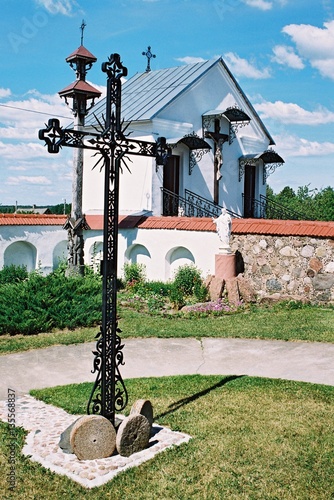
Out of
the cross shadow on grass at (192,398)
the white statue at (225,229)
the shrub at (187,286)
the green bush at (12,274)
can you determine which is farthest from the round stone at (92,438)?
the green bush at (12,274)

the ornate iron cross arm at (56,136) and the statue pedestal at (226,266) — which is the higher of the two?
the ornate iron cross arm at (56,136)

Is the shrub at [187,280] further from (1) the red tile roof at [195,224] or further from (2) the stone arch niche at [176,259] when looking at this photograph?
(1) the red tile roof at [195,224]

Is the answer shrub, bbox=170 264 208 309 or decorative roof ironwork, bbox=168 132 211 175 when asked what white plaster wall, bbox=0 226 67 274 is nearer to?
shrub, bbox=170 264 208 309

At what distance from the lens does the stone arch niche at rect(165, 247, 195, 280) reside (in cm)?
1507

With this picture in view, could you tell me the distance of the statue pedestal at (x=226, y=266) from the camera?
13.1m

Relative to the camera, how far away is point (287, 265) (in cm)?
1274

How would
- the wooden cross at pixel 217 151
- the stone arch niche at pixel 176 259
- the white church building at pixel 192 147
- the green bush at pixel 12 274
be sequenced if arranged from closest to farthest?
the green bush at pixel 12 274
the stone arch niche at pixel 176 259
the white church building at pixel 192 147
the wooden cross at pixel 217 151

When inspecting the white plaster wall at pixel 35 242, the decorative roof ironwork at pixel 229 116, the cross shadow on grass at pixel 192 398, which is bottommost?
the cross shadow on grass at pixel 192 398

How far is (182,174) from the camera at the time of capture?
18547 millimetres

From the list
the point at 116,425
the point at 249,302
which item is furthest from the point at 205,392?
the point at 249,302

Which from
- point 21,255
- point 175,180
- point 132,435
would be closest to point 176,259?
point 175,180

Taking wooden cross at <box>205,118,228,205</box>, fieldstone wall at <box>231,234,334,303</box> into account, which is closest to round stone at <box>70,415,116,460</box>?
fieldstone wall at <box>231,234,334,303</box>

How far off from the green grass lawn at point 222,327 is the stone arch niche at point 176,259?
11.4 feet

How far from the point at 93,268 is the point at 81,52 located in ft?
19.2
